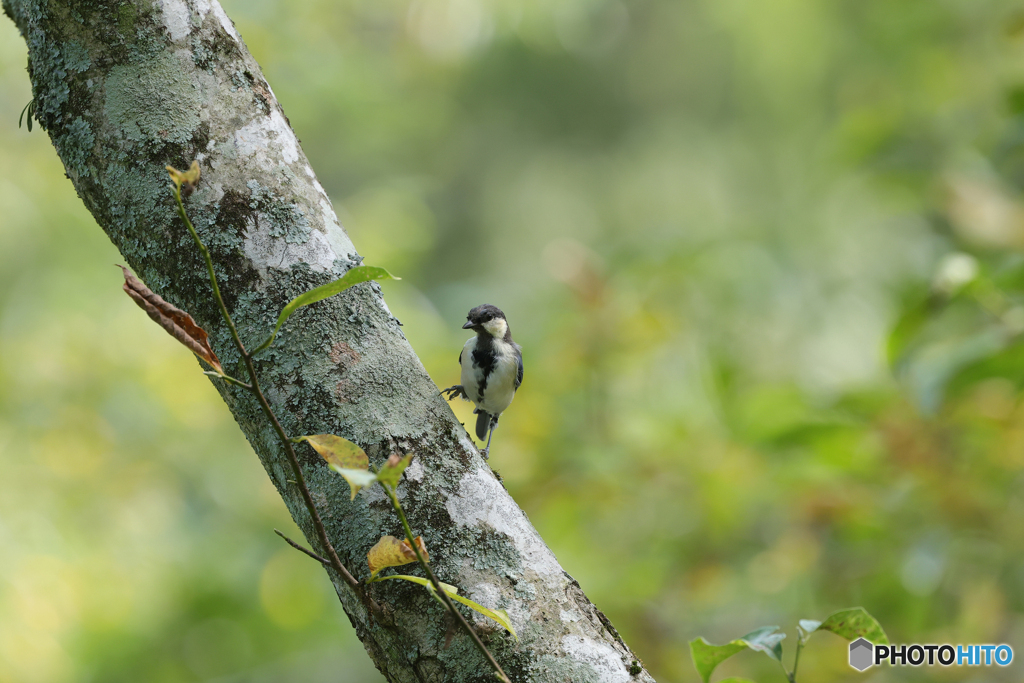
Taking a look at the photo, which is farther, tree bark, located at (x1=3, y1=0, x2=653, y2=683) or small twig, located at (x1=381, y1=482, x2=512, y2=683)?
tree bark, located at (x1=3, y1=0, x2=653, y2=683)

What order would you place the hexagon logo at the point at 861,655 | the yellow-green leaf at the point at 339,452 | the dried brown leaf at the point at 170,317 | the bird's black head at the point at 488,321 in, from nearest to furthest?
the dried brown leaf at the point at 170,317, the yellow-green leaf at the point at 339,452, the hexagon logo at the point at 861,655, the bird's black head at the point at 488,321

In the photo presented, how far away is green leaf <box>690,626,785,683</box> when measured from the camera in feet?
3.92

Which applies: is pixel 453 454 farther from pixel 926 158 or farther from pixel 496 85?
pixel 496 85

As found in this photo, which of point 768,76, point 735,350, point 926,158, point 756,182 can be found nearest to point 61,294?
point 735,350

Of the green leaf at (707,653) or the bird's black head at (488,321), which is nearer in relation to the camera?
the green leaf at (707,653)

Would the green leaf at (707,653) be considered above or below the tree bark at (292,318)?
below

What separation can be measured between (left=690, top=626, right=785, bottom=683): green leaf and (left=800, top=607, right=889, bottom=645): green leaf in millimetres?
66

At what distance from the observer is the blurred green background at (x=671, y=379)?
271 centimetres

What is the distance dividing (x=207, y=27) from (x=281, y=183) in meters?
0.35

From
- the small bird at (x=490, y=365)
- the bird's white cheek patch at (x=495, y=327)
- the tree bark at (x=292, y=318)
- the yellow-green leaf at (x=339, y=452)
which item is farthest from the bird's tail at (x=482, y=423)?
the yellow-green leaf at (x=339, y=452)

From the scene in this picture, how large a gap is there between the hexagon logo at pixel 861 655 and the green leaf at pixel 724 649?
1.33m

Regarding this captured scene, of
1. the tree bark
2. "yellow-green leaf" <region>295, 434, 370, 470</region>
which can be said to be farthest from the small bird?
"yellow-green leaf" <region>295, 434, 370, 470</region>

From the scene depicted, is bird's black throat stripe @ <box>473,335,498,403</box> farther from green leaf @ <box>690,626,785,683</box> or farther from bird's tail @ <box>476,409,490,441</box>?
green leaf @ <box>690,626,785,683</box>

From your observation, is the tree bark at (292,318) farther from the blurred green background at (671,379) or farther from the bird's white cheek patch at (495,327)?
the bird's white cheek patch at (495,327)
